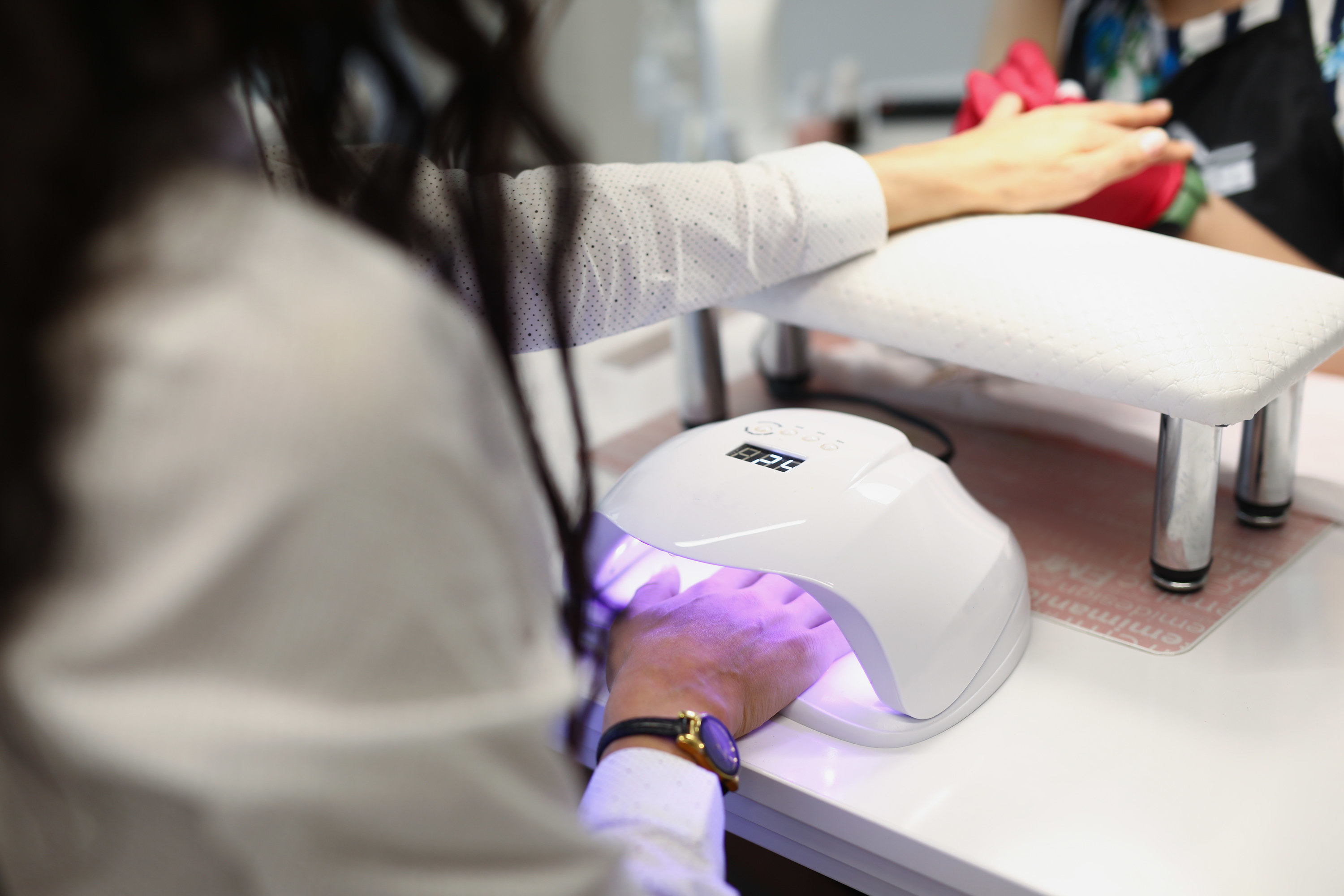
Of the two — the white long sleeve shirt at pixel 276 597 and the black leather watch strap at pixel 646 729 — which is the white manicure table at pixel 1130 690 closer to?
the black leather watch strap at pixel 646 729

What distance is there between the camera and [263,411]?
240mm

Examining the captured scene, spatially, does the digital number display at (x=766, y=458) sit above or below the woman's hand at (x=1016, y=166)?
below

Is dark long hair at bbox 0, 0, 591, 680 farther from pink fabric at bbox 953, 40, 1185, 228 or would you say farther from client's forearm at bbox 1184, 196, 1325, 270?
client's forearm at bbox 1184, 196, 1325, 270

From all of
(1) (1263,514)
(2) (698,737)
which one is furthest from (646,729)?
(1) (1263,514)

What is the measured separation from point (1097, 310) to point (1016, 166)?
0.61 ft

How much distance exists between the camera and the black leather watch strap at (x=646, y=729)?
47 cm

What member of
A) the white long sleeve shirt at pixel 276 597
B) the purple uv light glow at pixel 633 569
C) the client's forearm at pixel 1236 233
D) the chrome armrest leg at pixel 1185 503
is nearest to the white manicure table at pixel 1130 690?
the chrome armrest leg at pixel 1185 503

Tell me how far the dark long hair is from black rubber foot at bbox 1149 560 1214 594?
495 millimetres

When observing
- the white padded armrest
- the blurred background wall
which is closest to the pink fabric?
the white padded armrest

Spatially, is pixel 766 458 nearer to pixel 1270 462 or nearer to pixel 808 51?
pixel 1270 462

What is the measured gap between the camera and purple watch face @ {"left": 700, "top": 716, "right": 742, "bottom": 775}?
47cm

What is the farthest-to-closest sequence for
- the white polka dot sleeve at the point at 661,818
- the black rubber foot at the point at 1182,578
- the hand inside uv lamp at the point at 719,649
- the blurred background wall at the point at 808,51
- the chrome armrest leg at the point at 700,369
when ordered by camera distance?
the blurred background wall at the point at 808,51, the chrome armrest leg at the point at 700,369, the black rubber foot at the point at 1182,578, the hand inside uv lamp at the point at 719,649, the white polka dot sleeve at the point at 661,818

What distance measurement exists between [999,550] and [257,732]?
1.41 feet

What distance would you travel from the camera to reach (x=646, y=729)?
0.47 m
